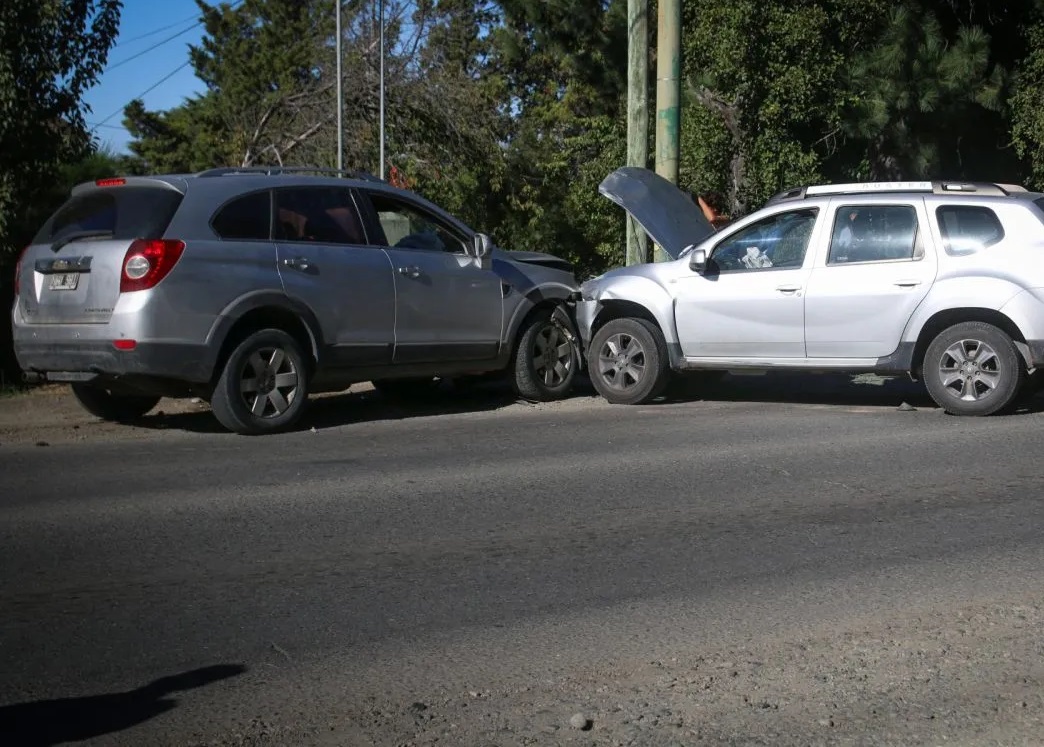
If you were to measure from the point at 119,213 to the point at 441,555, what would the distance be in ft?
15.4

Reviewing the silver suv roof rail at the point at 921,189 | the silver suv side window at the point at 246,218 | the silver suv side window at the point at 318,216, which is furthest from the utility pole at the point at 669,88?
the silver suv side window at the point at 246,218

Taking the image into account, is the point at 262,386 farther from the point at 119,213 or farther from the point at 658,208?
the point at 658,208

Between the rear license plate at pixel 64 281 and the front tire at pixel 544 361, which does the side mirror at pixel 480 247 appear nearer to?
the front tire at pixel 544 361

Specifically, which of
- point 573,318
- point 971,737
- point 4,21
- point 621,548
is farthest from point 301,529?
point 4,21

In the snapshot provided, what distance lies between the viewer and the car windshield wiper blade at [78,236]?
988 centimetres

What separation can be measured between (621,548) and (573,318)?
6079 millimetres

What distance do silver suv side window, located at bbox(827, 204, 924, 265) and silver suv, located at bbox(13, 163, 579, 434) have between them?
2853 millimetres

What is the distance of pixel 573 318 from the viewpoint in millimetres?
12547

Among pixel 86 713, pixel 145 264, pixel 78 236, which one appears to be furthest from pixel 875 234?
pixel 86 713

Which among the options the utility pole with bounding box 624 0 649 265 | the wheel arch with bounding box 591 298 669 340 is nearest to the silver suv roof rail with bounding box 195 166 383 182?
the wheel arch with bounding box 591 298 669 340

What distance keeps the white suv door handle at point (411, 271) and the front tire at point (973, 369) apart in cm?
408

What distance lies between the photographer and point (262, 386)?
1016cm

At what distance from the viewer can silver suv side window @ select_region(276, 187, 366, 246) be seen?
34.2 ft

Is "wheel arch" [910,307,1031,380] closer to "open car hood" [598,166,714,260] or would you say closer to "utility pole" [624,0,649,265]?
"open car hood" [598,166,714,260]
